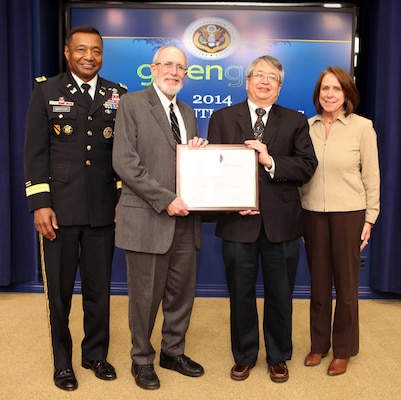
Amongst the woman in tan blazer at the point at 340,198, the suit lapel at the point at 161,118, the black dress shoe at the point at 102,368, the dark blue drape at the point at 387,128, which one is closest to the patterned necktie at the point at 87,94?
the suit lapel at the point at 161,118

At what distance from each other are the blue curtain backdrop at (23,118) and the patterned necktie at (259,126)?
5.28 feet

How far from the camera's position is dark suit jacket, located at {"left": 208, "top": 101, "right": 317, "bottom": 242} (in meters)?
2.18

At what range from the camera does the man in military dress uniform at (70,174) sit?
2.12m

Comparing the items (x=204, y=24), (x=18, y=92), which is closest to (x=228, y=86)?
(x=204, y=24)

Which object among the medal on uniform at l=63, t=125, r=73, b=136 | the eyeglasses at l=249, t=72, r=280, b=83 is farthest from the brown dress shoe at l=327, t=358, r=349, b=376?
the medal on uniform at l=63, t=125, r=73, b=136

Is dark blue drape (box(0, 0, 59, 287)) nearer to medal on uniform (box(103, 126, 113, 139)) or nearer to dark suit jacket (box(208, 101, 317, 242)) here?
medal on uniform (box(103, 126, 113, 139))

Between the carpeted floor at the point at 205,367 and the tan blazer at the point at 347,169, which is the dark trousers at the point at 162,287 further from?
the tan blazer at the point at 347,169

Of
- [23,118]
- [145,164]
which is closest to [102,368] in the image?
[145,164]

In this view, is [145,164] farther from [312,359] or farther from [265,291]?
[312,359]

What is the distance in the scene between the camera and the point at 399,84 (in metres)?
3.41

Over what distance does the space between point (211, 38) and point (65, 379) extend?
2.54 metres

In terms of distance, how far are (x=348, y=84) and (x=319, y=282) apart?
956 mm

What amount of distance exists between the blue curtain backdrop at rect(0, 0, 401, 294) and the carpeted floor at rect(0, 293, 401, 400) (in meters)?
0.39

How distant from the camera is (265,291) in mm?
2322
